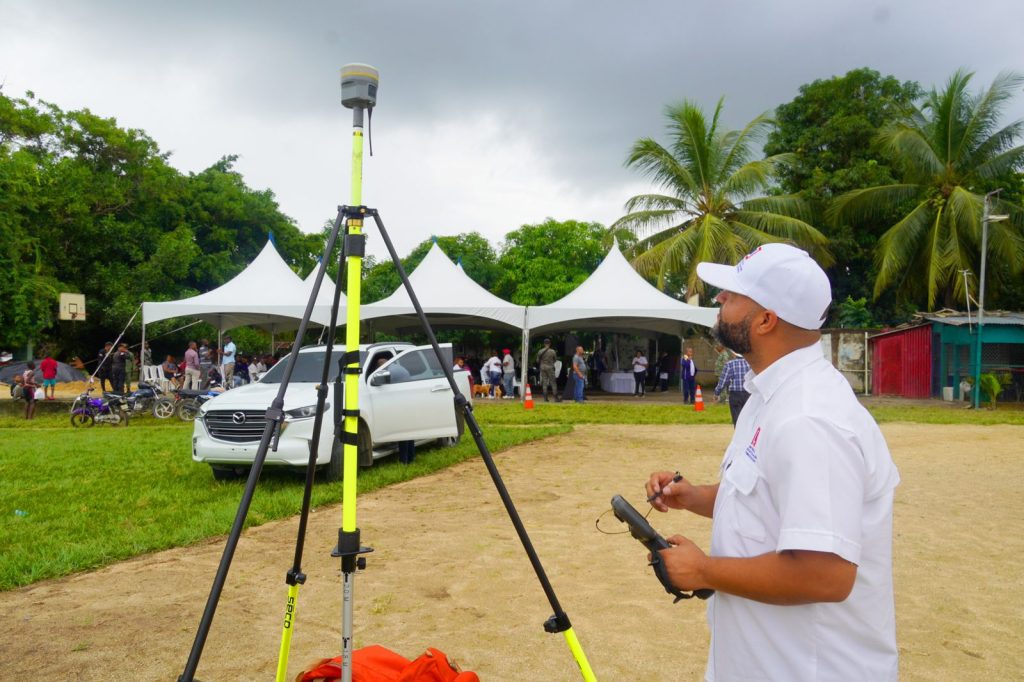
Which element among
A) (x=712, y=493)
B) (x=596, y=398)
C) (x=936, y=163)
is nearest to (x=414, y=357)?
(x=712, y=493)

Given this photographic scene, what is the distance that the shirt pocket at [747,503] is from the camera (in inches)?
63.3

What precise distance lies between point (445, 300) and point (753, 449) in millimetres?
18863

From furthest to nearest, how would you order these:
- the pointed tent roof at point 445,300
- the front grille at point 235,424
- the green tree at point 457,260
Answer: the green tree at point 457,260 < the pointed tent roof at point 445,300 < the front grille at point 235,424

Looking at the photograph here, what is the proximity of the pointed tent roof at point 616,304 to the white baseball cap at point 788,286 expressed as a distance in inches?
670

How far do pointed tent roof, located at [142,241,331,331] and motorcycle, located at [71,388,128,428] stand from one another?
3.02 meters

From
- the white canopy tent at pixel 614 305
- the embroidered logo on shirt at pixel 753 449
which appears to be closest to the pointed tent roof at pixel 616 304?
the white canopy tent at pixel 614 305

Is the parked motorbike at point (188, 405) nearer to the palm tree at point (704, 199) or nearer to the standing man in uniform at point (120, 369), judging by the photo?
the standing man in uniform at point (120, 369)

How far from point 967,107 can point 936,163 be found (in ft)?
7.29

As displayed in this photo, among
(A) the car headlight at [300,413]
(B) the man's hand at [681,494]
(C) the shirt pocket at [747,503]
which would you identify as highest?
(C) the shirt pocket at [747,503]

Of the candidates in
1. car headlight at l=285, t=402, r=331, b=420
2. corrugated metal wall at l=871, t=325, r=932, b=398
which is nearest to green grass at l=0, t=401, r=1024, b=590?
car headlight at l=285, t=402, r=331, b=420

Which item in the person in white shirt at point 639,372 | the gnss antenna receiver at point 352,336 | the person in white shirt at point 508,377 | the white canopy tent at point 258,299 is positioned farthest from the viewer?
the person in white shirt at point 639,372

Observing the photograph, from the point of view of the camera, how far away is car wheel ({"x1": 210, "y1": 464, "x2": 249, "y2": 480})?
8797mm

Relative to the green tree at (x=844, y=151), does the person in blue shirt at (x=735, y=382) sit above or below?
below

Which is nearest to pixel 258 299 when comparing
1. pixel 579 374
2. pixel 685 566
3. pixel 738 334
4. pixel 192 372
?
pixel 192 372
